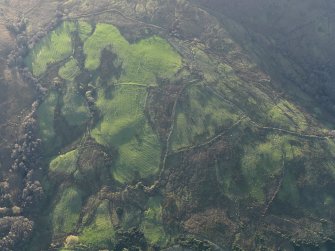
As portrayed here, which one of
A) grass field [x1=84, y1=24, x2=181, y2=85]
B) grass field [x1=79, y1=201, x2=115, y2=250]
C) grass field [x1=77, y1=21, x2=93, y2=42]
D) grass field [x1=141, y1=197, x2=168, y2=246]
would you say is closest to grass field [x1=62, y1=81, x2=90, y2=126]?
grass field [x1=84, y1=24, x2=181, y2=85]

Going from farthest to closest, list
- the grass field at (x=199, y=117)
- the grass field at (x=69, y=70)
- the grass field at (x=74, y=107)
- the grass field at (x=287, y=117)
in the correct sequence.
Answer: the grass field at (x=69, y=70) → the grass field at (x=287, y=117) → the grass field at (x=74, y=107) → the grass field at (x=199, y=117)

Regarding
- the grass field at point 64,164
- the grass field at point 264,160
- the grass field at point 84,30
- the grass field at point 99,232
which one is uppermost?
the grass field at point 84,30

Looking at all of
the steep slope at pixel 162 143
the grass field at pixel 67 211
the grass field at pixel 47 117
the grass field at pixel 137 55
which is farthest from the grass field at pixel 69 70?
the grass field at pixel 67 211

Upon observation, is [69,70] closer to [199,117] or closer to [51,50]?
[51,50]

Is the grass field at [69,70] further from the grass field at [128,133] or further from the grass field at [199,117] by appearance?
the grass field at [199,117]

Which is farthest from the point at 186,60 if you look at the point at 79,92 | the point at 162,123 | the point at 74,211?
the point at 74,211

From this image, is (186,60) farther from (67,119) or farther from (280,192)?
(280,192)

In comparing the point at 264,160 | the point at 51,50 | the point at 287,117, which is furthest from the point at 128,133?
the point at 287,117
